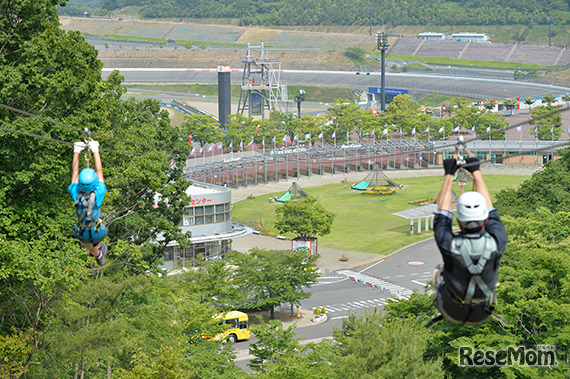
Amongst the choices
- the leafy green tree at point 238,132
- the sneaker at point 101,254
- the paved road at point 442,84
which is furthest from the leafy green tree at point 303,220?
the paved road at point 442,84

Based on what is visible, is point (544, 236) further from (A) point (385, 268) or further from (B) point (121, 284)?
(B) point (121, 284)

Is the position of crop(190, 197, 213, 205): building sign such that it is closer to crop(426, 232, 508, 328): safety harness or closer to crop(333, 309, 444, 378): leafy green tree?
crop(333, 309, 444, 378): leafy green tree

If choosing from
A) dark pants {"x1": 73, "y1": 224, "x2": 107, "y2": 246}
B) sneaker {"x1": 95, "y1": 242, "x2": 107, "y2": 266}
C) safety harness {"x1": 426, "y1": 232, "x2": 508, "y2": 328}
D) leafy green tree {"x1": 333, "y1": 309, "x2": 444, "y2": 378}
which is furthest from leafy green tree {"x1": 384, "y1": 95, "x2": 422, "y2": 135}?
safety harness {"x1": 426, "y1": 232, "x2": 508, "y2": 328}

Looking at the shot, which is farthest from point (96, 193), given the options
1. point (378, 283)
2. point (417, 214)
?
point (417, 214)

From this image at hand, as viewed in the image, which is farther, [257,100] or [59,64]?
[257,100]

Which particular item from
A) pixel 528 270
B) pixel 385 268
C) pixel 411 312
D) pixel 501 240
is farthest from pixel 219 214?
pixel 501 240

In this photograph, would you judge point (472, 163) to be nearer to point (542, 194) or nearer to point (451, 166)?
point (451, 166)
